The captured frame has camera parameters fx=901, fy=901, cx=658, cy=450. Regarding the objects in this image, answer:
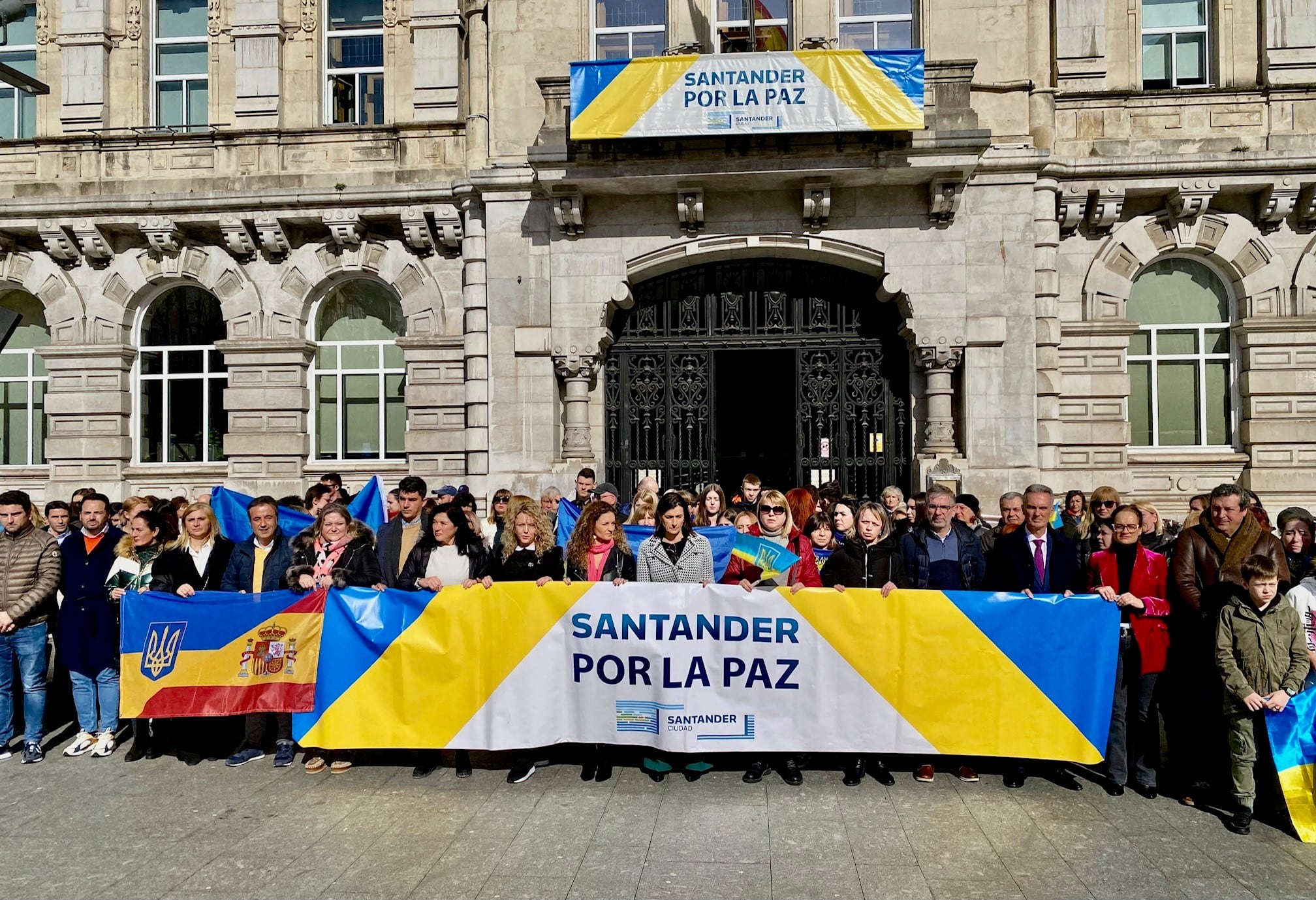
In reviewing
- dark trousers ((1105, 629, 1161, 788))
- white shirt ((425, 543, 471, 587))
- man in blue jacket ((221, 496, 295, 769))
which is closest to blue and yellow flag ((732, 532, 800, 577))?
white shirt ((425, 543, 471, 587))

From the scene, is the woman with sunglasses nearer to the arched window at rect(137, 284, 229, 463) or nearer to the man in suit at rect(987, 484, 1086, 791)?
the man in suit at rect(987, 484, 1086, 791)

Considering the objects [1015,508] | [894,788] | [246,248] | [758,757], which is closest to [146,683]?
[758,757]

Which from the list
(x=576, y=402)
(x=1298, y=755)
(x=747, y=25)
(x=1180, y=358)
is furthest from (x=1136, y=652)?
(x=747, y=25)

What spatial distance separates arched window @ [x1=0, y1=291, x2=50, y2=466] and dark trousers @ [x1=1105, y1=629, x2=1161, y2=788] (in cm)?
1656

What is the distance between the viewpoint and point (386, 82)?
14.6m

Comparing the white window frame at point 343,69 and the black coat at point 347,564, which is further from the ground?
the white window frame at point 343,69

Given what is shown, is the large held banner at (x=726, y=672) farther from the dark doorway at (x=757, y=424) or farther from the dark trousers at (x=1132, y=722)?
the dark doorway at (x=757, y=424)

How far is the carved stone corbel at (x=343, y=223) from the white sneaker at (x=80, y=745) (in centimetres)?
897

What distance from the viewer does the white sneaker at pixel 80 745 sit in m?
6.85

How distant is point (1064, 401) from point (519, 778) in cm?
1022

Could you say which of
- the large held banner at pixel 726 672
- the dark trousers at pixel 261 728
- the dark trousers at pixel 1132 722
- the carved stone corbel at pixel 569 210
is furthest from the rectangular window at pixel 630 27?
the dark trousers at pixel 1132 722

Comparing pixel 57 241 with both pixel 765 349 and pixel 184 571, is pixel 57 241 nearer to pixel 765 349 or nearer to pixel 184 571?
pixel 184 571

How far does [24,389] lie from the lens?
15.5 meters

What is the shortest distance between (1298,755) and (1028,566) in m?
1.87
